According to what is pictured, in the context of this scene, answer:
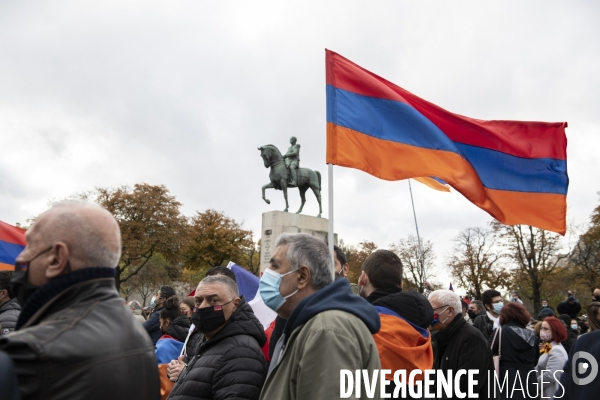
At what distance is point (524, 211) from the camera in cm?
621

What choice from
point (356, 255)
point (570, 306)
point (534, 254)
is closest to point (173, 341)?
point (570, 306)

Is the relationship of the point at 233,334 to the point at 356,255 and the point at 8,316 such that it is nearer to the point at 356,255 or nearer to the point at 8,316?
the point at 8,316

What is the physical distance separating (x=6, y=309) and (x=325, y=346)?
4194 millimetres

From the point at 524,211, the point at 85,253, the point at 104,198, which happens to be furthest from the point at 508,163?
the point at 104,198

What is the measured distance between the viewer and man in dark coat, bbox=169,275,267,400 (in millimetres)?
3354

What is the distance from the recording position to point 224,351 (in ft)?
11.6

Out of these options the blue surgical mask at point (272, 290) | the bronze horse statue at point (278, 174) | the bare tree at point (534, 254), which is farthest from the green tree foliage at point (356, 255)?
the blue surgical mask at point (272, 290)

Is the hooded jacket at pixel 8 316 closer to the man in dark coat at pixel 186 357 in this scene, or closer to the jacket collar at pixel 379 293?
the man in dark coat at pixel 186 357

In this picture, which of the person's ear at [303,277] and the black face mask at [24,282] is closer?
the black face mask at [24,282]

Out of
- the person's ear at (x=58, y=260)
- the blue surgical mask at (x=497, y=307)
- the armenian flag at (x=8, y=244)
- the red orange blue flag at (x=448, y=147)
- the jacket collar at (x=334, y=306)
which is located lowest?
the blue surgical mask at (x=497, y=307)

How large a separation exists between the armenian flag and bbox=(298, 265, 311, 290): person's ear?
27.0 ft

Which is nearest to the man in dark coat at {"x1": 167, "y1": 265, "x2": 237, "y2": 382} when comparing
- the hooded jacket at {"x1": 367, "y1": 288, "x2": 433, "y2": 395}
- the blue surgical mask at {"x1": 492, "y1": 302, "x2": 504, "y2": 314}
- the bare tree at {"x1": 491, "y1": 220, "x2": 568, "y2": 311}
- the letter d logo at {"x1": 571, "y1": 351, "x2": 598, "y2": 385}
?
the hooded jacket at {"x1": 367, "y1": 288, "x2": 433, "y2": 395}

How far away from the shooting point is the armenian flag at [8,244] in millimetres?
9641

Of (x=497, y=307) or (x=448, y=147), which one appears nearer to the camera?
(x=448, y=147)
